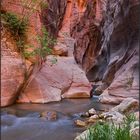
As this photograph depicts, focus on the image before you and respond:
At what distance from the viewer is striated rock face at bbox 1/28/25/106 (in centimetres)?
963

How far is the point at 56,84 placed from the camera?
12.8 metres

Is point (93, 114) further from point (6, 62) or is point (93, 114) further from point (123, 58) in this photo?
point (123, 58)

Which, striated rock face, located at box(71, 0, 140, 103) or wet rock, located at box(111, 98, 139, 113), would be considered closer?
wet rock, located at box(111, 98, 139, 113)

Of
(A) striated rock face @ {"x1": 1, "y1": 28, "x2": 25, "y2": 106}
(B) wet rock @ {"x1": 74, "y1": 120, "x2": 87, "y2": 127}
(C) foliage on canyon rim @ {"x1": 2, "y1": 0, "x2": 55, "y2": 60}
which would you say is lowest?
(B) wet rock @ {"x1": 74, "y1": 120, "x2": 87, "y2": 127}

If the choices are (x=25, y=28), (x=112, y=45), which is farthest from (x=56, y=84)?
(x=112, y=45)

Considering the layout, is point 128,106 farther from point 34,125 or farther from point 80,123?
point 34,125

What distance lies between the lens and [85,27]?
2294cm

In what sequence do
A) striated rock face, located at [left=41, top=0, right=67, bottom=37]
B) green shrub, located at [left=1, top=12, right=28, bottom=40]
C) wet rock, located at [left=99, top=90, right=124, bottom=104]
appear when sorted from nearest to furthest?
green shrub, located at [left=1, top=12, right=28, bottom=40]
wet rock, located at [left=99, top=90, right=124, bottom=104]
striated rock face, located at [left=41, top=0, right=67, bottom=37]

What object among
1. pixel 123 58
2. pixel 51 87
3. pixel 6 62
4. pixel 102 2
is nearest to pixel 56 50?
pixel 51 87

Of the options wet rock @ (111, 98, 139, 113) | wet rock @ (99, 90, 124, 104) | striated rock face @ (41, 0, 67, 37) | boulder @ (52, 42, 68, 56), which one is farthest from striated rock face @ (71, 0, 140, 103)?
striated rock face @ (41, 0, 67, 37)

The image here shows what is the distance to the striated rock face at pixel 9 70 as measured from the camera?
379 inches

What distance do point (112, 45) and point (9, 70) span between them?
30.7 ft

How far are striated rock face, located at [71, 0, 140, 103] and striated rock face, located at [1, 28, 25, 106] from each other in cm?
375

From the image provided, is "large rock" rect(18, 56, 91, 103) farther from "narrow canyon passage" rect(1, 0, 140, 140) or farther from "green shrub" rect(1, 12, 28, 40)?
"green shrub" rect(1, 12, 28, 40)
